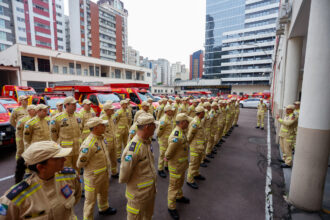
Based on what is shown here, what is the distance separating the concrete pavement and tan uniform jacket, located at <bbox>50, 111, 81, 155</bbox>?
1.47 m

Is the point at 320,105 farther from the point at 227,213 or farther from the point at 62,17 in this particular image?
the point at 62,17

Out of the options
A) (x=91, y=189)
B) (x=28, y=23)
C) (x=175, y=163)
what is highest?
(x=28, y=23)

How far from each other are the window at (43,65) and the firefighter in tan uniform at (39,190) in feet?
111

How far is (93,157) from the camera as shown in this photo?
3.02 metres

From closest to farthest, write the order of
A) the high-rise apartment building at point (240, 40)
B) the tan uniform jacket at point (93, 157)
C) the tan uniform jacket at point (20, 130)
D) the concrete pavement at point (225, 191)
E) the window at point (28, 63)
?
the tan uniform jacket at point (93, 157) → the concrete pavement at point (225, 191) → the tan uniform jacket at point (20, 130) → the window at point (28, 63) → the high-rise apartment building at point (240, 40)

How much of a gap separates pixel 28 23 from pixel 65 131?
62436mm

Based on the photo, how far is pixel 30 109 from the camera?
4.95 meters

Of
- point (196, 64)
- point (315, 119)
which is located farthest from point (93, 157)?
point (196, 64)

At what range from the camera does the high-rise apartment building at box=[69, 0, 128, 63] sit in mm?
51375

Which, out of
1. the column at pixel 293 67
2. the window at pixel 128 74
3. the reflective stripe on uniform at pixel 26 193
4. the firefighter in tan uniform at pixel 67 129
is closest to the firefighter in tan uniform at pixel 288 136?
the column at pixel 293 67

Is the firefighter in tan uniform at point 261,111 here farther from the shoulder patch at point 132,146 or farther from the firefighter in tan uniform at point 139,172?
the shoulder patch at point 132,146

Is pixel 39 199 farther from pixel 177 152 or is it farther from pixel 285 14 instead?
pixel 285 14

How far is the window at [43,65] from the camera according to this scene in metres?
27.8

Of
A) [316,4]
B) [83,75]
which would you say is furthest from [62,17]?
[316,4]
